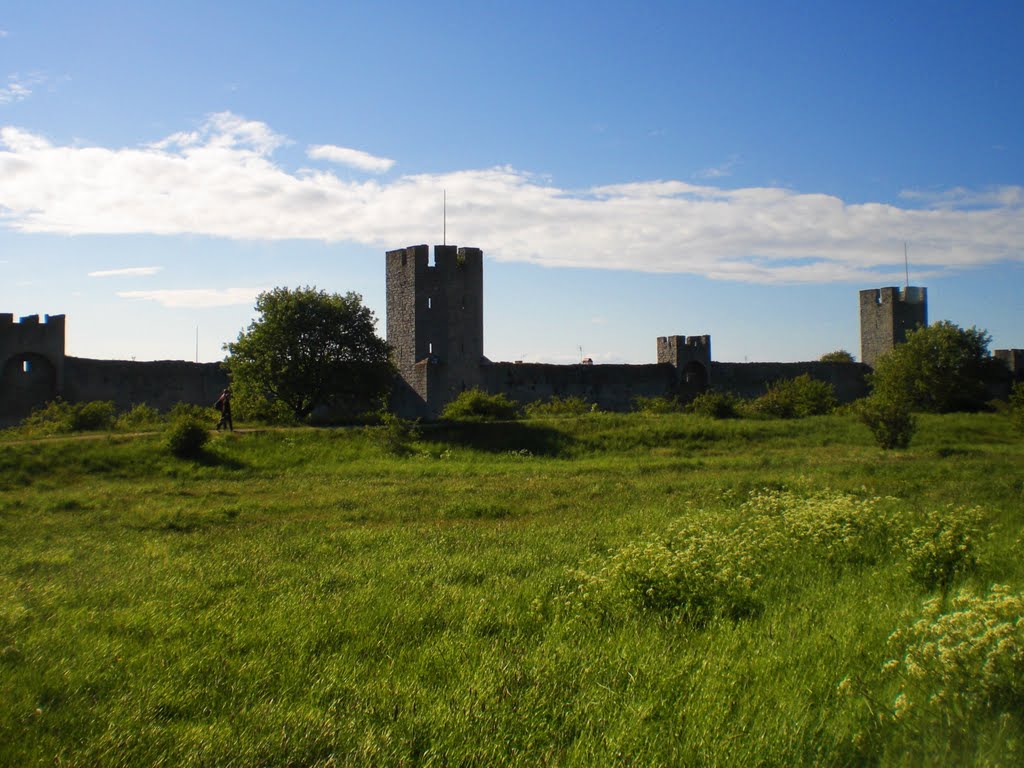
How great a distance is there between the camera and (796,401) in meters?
30.2

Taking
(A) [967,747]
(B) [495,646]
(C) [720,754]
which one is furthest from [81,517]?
(A) [967,747]

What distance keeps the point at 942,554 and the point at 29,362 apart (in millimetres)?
28033

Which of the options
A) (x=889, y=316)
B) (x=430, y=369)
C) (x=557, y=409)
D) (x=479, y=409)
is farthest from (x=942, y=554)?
(x=889, y=316)

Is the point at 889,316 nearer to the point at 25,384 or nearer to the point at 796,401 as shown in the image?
the point at 796,401

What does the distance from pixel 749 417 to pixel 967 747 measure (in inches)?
945

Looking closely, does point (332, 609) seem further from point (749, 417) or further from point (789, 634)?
point (749, 417)

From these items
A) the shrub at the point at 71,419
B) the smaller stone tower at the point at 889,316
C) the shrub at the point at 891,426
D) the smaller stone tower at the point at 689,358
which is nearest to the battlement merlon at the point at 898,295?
the smaller stone tower at the point at 889,316

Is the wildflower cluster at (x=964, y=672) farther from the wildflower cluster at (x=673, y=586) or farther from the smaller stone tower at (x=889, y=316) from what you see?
the smaller stone tower at (x=889, y=316)

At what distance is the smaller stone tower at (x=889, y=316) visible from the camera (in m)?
44.1

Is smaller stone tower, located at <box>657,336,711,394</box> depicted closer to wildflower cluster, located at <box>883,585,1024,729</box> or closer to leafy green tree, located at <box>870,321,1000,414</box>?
leafy green tree, located at <box>870,321,1000,414</box>

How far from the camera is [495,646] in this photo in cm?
522

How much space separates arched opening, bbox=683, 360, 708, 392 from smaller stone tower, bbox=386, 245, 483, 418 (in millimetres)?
10359

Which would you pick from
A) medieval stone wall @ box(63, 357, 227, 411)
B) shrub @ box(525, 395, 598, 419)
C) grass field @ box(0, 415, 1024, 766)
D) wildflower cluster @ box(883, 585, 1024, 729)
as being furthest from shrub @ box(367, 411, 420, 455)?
wildflower cluster @ box(883, 585, 1024, 729)

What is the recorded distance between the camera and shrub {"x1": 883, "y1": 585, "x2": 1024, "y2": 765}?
11.6ft
